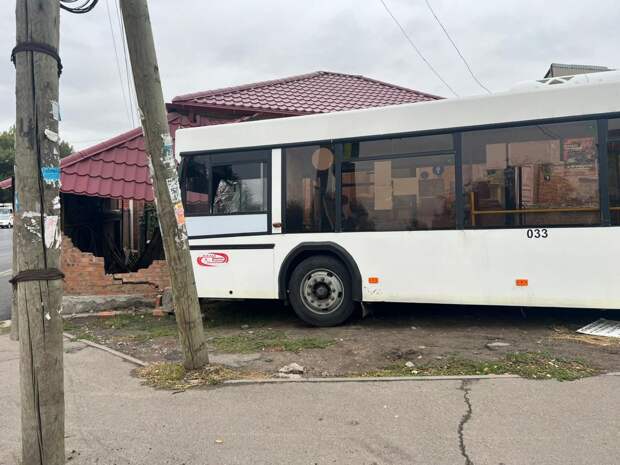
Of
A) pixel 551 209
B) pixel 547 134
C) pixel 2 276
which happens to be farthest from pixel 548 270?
pixel 2 276

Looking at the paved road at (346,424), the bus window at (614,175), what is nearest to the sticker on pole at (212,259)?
the paved road at (346,424)

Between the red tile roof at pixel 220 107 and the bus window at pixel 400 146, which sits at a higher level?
the red tile roof at pixel 220 107

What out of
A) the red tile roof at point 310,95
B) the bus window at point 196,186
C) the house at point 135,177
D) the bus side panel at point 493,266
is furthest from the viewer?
the red tile roof at point 310,95

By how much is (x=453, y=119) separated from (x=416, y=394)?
11.5 feet

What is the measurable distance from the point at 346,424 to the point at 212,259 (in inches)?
156

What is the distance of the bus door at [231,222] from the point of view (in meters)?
6.97

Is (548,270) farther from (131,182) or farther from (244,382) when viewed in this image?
(131,182)

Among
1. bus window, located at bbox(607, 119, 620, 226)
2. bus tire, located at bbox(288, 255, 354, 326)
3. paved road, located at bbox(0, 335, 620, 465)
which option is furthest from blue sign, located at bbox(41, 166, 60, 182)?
bus window, located at bbox(607, 119, 620, 226)

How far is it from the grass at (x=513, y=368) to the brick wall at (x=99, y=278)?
18.5ft

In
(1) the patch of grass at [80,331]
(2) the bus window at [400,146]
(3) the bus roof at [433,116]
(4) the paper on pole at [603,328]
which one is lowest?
(1) the patch of grass at [80,331]

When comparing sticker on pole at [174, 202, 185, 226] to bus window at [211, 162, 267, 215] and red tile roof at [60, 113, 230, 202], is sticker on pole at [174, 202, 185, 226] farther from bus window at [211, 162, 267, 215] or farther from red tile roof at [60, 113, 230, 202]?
red tile roof at [60, 113, 230, 202]

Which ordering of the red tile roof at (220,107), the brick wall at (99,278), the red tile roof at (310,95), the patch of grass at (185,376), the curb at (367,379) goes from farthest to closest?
1. the red tile roof at (310,95)
2. the red tile roof at (220,107)
3. the brick wall at (99,278)
4. the patch of grass at (185,376)
5. the curb at (367,379)

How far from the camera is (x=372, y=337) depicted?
20.3 feet

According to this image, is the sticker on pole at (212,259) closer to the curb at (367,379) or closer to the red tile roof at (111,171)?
the curb at (367,379)
